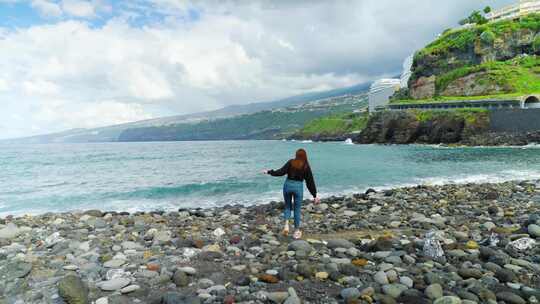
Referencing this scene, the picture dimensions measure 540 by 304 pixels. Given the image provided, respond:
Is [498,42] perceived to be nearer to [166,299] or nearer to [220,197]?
[220,197]

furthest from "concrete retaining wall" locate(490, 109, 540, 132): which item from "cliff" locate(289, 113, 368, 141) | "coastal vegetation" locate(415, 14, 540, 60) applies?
"cliff" locate(289, 113, 368, 141)

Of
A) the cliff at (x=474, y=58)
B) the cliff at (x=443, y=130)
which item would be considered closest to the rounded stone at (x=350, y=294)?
the cliff at (x=443, y=130)

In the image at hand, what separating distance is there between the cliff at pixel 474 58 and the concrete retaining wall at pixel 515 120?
24.5 metres

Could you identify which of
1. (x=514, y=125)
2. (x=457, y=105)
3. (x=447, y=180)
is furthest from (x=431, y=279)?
(x=457, y=105)

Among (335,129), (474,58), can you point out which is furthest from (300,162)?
(335,129)

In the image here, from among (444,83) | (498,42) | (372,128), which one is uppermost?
(498,42)

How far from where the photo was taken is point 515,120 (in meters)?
76.4

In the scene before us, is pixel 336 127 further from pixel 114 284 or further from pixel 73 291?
pixel 73 291

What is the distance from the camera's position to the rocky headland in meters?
6.54

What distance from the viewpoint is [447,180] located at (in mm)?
27406

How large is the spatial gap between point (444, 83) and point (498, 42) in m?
27.5

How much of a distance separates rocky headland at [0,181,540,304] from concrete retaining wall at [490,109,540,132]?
7353 cm

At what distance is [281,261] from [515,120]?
3390 inches

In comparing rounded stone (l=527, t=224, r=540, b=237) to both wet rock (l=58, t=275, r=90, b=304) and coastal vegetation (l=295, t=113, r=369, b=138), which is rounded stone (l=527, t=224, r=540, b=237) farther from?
coastal vegetation (l=295, t=113, r=369, b=138)
